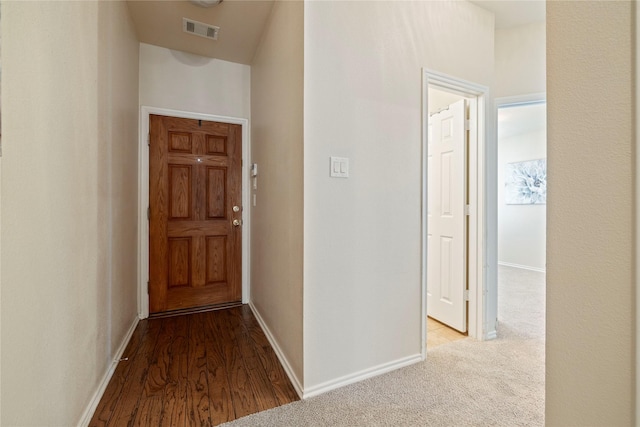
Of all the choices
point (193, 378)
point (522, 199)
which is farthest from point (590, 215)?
point (522, 199)

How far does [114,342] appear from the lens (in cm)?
190

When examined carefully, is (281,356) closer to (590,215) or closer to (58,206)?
(58,206)

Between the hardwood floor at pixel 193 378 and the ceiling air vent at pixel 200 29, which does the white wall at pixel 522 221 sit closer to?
the hardwood floor at pixel 193 378

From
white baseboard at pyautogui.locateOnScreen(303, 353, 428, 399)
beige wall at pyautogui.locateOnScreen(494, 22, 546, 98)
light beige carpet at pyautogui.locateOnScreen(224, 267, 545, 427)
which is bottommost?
light beige carpet at pyautogui.locateOnScreen(224, 267, 545, 427)

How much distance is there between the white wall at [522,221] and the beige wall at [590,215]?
5490 mm

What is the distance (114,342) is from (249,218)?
1.55 meters

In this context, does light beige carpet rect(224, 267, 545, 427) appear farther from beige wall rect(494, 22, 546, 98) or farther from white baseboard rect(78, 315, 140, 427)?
beige wall rect(494, 22, 546, 98)

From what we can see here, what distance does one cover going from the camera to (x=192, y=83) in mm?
2896

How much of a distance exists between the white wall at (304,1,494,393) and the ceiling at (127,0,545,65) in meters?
0.75

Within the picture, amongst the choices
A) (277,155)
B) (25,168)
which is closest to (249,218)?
(277,155)

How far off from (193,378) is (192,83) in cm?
267

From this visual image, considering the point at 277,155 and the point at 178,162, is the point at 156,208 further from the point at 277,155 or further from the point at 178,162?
the point at 277,155

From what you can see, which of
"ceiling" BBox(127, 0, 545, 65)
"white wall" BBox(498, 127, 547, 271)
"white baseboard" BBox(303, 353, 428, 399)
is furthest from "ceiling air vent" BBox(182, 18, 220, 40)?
"white wall" BBox(498, 127, 547, 271)

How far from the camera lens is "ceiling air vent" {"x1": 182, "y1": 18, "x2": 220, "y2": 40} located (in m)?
2.39
